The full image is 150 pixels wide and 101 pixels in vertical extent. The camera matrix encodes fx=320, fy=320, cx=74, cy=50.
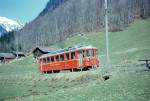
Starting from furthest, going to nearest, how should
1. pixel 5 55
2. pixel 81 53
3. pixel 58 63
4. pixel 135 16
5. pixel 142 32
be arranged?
pixel 135 16
pixel 5 55
pixel 142 32
pixel 58 63
pixel 81 53

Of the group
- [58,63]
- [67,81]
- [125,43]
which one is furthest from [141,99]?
[125,43]

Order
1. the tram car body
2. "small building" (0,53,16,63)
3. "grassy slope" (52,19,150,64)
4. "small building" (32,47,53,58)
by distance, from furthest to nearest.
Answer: "small building" (0,53,16,63) → "small building" (32,47,53,58) → "grassy slope" (52,19,150,64) → the tram car body

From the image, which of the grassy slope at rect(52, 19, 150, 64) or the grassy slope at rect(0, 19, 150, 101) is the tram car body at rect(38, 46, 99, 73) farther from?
the grassy slope at rect(52, 19, 150, 64)

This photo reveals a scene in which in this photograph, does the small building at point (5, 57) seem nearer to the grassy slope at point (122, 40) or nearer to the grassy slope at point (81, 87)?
the grassy slope at point (122, 40)

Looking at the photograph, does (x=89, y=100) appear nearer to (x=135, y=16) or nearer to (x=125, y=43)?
(x=125, y=43)

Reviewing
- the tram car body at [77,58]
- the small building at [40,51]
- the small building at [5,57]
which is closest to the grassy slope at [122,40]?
the small building at [40,51]

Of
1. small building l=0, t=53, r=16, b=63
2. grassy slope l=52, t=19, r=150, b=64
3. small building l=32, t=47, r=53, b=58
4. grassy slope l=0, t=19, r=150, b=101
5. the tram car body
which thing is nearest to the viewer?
grassy slope l=0, t=19, r=150, b=101

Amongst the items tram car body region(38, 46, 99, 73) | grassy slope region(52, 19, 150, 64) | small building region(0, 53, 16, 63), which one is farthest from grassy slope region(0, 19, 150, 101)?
small building region(0, 53, 16, 63)

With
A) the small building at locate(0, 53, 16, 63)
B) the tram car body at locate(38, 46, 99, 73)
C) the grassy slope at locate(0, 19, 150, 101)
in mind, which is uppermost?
the small building at locate(0, 53, 16, 63)

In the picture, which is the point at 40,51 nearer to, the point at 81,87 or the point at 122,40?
the point at 122,40

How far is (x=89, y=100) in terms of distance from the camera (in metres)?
21.5

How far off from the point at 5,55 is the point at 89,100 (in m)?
126

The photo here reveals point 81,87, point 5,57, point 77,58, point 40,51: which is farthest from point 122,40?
point 81,87

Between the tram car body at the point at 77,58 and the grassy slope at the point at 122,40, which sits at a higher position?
the grassy slope at the point at 122,40
